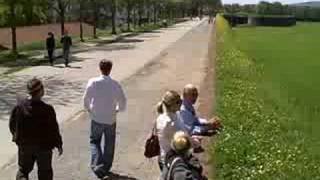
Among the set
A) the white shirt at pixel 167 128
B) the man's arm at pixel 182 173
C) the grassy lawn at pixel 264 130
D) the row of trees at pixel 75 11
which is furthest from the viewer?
the row of trees at pixel 75 11

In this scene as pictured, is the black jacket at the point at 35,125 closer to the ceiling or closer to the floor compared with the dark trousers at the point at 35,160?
closer to the ceiling

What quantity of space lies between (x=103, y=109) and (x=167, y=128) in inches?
88.6

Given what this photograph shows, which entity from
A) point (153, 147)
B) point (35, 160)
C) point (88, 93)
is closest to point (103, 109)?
→ point (88, 93)

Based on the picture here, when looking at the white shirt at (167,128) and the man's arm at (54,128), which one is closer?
the white shirt at (167,128)

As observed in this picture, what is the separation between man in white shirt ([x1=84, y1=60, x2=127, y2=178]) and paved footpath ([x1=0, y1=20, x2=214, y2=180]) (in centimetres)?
40

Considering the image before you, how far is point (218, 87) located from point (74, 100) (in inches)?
184

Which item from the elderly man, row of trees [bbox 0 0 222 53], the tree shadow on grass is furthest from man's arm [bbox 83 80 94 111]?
row of trees [bbox 0 0 222 53]

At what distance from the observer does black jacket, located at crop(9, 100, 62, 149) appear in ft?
26.2

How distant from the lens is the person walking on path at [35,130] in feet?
26.2

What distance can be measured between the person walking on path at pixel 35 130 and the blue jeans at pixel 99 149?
64.7 inches

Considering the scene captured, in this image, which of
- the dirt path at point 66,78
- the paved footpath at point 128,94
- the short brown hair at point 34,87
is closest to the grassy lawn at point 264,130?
the paved footpath at point 128,94

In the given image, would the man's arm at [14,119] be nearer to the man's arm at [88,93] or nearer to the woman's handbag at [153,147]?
the woman's handbag at [153,147]

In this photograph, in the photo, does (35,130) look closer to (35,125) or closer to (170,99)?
(35,125)

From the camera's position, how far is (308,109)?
700 inches
